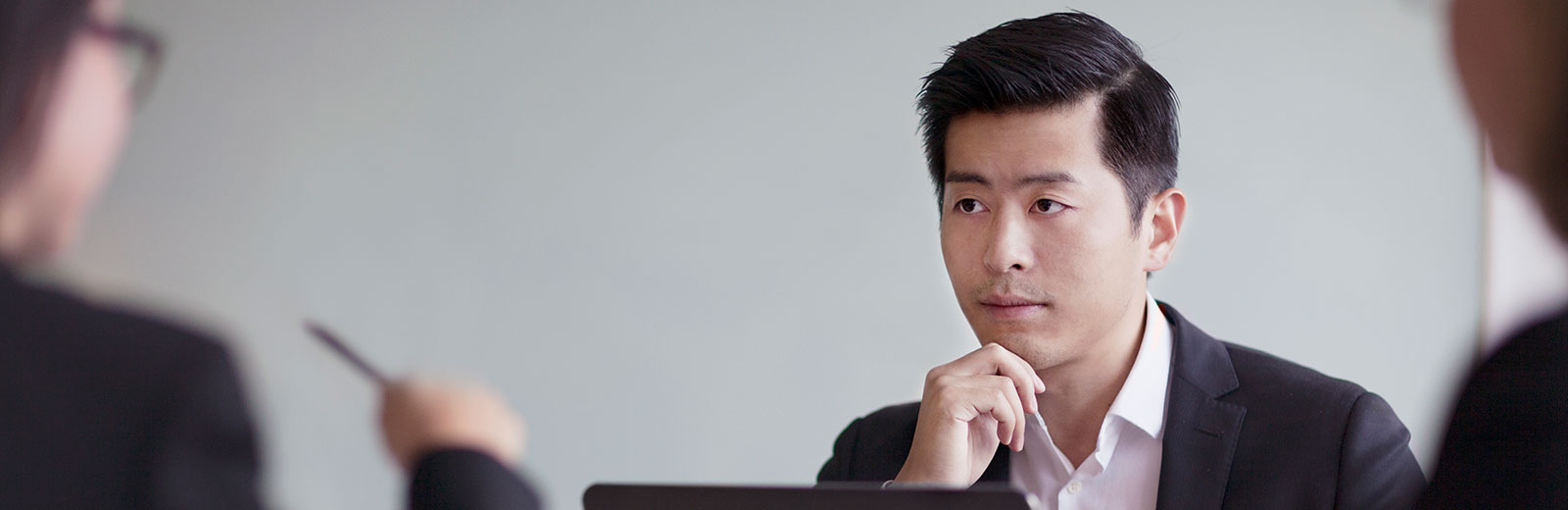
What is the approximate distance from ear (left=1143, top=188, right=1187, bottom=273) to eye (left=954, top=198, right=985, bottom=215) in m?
0.20

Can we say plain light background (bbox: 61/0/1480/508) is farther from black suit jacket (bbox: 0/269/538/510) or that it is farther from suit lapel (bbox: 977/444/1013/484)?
black suit jacket (bbox: 0/269/538/510)

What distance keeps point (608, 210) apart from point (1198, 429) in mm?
1227

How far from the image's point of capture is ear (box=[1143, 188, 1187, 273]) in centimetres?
150

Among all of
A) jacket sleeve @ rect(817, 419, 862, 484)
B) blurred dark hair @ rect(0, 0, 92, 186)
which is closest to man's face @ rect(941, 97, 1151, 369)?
jacket sleeve @ rect(817, 419, 862, 484)

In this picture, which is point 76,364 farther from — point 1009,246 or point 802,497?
point 1009,246

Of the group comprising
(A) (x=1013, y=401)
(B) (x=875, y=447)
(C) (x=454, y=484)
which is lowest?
(C) (x=454, y=484)

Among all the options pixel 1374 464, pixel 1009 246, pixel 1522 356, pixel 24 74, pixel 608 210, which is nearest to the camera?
pixel 1522 356

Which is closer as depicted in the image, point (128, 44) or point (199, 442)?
point (199, 442)

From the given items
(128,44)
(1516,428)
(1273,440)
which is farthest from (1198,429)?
(128,44)

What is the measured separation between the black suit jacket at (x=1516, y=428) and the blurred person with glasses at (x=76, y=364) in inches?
37.7

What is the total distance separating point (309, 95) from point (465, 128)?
0.28 metres

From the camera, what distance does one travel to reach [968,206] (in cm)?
147

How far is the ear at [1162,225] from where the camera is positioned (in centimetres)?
150

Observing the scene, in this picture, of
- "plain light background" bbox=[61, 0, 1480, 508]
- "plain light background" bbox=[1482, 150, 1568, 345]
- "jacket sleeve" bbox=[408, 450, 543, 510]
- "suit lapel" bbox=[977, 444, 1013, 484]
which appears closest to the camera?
"jacket sleeve" bbox=[408, 450, 543, 510]
